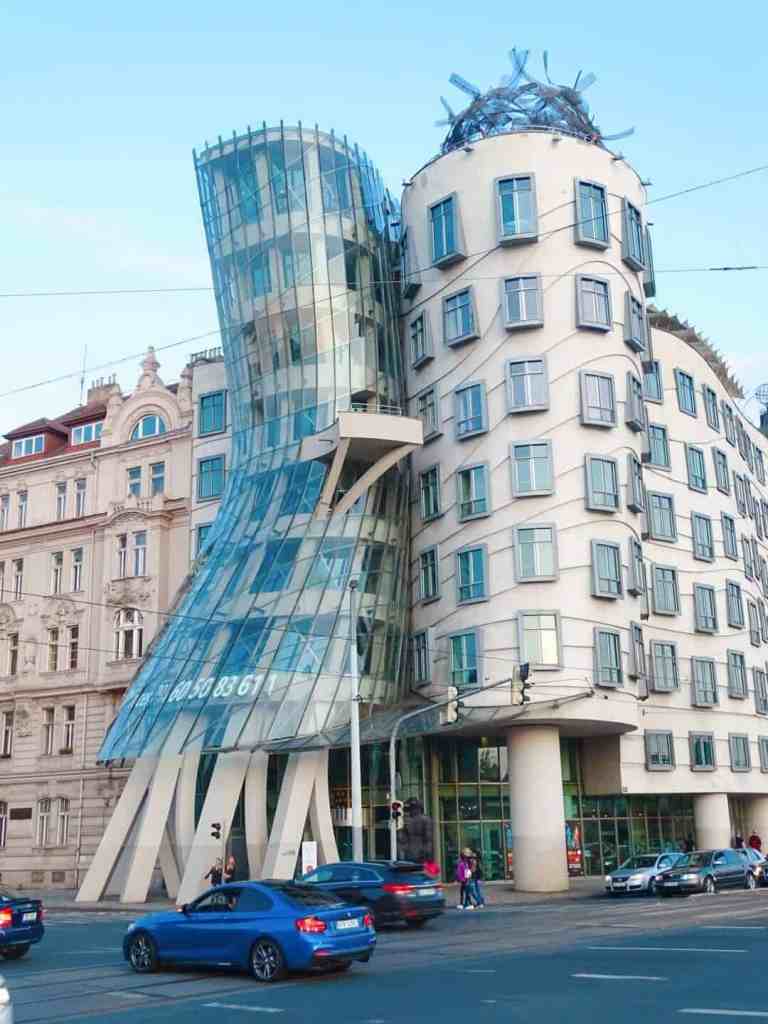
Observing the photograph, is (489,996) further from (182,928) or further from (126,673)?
(126,673)

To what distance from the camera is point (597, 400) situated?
1860 inches

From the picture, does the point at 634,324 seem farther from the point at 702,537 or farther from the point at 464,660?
the point at 464,660

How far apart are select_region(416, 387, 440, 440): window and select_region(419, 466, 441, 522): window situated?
151 centimetres

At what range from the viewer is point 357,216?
173 feet

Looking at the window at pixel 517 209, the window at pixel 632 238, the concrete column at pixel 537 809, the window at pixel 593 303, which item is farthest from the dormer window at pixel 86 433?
the concrete column at pixel 537 809

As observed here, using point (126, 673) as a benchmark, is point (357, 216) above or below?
above

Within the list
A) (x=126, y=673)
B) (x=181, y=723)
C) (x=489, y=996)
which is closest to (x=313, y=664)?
(x=181, y=723)

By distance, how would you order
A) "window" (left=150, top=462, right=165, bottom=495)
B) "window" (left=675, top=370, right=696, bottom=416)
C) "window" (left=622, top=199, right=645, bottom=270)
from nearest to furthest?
"window" (left=622, top=199, right=645, bottom=270) → "window" (left=675, top=370, right=696, bottom=416) → "window" (left=150, top=462, right=165, bottom=495)

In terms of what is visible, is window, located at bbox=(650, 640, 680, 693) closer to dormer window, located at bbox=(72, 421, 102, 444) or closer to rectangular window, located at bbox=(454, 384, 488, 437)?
rectangular window, located at bbox=(454, 384, 488, 437)

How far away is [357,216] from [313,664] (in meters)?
20.5

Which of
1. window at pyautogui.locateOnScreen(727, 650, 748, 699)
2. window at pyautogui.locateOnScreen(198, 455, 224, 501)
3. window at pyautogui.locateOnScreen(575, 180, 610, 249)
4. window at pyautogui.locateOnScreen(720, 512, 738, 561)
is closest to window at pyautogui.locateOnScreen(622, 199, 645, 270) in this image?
window at pyautogui.locateOnScreen(575, 180, 610, 249)

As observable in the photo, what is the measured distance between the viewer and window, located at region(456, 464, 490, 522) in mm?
46906

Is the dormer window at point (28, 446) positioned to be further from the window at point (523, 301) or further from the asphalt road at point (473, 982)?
the asphalt road at point (473, 982)

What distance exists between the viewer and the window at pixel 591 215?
48.3m
